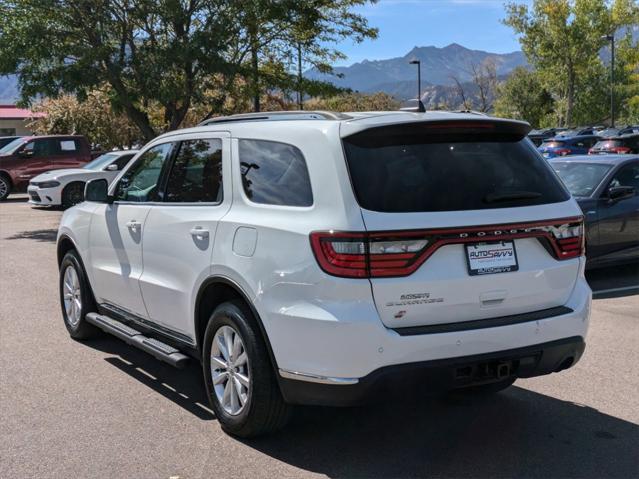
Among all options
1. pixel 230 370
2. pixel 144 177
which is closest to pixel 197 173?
pixel 144 177

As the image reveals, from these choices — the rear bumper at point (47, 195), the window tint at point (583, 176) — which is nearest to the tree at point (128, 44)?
the rear bumper at point (47, 195)

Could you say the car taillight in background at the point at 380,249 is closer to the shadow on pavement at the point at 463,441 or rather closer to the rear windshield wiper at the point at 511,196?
the rear windshield wiper at the point at 511,196

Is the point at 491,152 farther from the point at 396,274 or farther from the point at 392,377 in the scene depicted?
the point at 392,377

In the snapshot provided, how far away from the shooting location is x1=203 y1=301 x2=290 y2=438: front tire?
3912mm

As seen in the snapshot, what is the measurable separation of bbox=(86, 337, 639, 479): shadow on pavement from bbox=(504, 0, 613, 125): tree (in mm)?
53282

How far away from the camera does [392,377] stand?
11.6ft

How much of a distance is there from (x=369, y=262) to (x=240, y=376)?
45.1 inches

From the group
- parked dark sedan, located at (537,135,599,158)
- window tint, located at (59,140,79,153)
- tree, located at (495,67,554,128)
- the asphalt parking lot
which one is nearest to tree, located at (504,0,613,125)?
tree, located at (495,67,554,128)

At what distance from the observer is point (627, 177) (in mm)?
A: 9406

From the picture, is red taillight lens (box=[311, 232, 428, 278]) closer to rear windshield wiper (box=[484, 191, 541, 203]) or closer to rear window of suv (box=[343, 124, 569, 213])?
rear window of suv (box=[343, 124, 569, 213])

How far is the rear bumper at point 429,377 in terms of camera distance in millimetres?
3549

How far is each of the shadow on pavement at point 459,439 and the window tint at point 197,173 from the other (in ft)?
4.66

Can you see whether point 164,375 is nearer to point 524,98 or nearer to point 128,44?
point 128,44

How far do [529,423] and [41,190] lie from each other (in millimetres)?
16128
